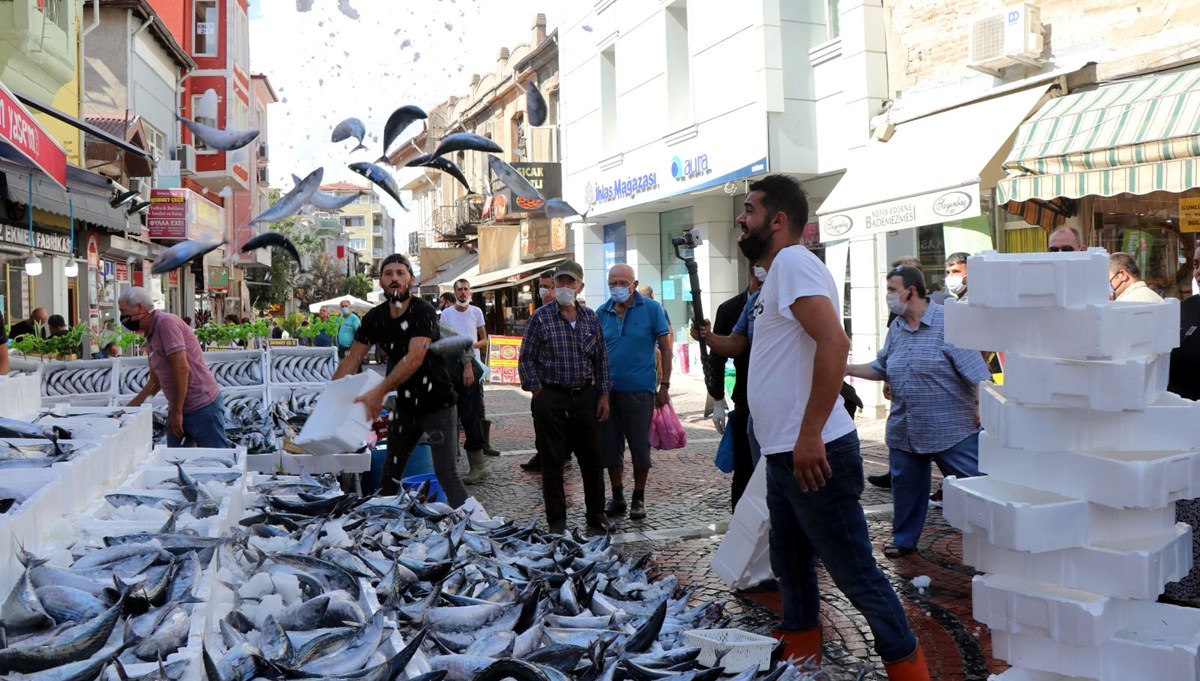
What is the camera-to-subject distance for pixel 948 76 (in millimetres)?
12711

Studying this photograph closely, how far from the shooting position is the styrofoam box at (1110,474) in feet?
9.57

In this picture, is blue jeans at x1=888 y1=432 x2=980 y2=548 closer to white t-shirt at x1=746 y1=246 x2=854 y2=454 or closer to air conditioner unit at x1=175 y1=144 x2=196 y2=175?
white t-shirt at x1=746 y1=246 x2=854 y2=454

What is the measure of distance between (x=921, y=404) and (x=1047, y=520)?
342 centimetres

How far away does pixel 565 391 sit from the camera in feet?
23.6

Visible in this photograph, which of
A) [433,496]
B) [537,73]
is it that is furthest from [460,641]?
[537,73]

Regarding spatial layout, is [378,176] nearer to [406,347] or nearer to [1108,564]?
[406,347]

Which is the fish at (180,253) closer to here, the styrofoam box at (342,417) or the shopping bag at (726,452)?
the styrofoam box at (342,417)

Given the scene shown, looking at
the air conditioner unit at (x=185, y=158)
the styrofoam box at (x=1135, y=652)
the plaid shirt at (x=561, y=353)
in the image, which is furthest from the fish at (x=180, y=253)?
the air conditioner unit at (x=185, y=158)

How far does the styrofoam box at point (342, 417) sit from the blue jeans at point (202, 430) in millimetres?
2855

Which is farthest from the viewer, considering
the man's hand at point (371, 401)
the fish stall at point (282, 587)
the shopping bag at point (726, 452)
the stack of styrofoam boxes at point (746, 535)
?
the shopping bag at point (726, 452)

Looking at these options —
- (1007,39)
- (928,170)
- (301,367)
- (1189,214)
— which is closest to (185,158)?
(301,367)

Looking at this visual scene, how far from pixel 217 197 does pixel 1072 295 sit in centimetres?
4261

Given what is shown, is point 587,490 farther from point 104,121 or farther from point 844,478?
point 104,121

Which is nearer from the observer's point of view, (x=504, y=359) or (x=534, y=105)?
(x=534, y=105)
